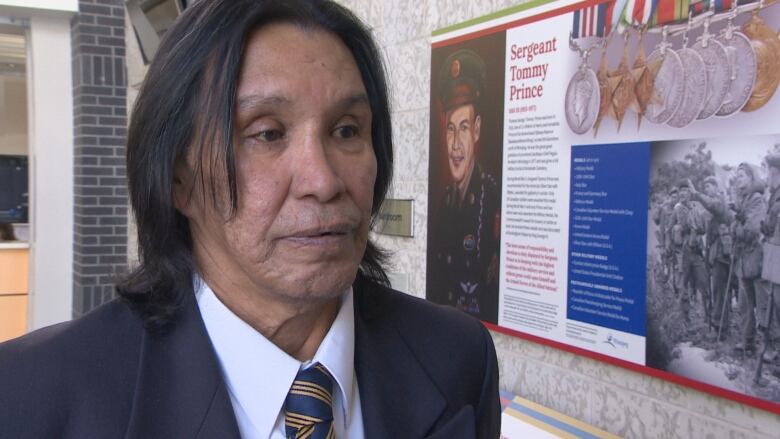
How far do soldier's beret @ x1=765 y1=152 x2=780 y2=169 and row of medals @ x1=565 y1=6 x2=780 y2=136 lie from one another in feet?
0.40

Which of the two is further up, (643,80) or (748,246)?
(643,80)

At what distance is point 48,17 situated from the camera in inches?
272

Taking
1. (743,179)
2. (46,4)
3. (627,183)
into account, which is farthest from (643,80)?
(46,4)

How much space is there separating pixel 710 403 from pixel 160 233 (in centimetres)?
147

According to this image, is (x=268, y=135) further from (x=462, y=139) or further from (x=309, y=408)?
(x=462, y=139)

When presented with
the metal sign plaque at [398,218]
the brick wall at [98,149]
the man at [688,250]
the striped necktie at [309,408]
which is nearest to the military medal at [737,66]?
the man at [688,250]

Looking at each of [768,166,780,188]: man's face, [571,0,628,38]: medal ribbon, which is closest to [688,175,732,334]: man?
[768,166,780,188]: man's face

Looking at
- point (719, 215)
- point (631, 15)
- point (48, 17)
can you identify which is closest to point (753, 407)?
point (719, 215)

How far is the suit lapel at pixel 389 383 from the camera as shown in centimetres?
139

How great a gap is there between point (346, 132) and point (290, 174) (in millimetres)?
172

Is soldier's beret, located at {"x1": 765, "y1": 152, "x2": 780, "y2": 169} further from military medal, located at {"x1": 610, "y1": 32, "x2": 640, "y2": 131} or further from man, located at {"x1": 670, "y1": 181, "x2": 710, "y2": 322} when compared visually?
military medal, located at {"x1": 610, "y1": 32, "x2": 640, "y2": 131}

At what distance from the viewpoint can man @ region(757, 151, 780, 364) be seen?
1.69m

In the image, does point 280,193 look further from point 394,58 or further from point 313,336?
point 394,58

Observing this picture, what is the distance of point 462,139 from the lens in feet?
9.27
